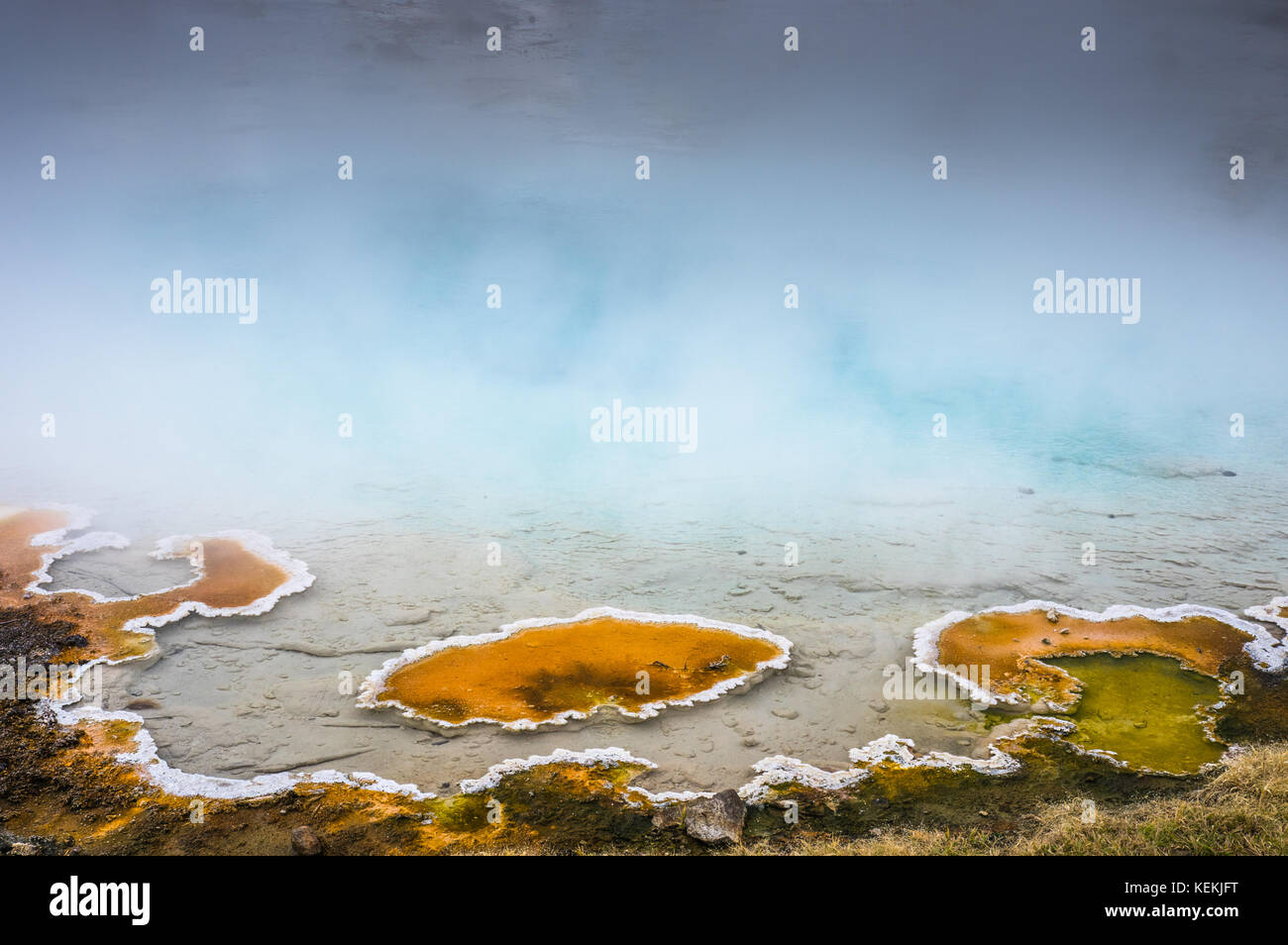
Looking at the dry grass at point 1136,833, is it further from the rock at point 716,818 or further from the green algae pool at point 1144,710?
the green algae pool at point 1144,710

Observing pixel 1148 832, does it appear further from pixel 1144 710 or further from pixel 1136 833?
pixel 1144 710

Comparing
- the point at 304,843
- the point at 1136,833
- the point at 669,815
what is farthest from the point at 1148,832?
the point at 304,843

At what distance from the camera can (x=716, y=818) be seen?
4148 millimetres

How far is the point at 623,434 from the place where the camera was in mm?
15086

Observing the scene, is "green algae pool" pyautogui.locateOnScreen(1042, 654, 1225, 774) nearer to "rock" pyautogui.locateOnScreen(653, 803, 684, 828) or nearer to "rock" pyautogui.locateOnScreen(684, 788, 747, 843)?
"rock" pyautogui.locateOnScreen(684, 788, 747, 843)

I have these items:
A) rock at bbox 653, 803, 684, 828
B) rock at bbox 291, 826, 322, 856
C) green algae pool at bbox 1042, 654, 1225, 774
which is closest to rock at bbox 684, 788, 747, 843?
rock at bbox 653, 803, 684, 828

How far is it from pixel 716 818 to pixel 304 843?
82.7 inches

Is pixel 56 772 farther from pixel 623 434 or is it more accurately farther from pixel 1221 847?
pixel 623 434

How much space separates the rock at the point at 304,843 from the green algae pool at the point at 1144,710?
4.59 m

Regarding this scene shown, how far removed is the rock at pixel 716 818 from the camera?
4.07 m

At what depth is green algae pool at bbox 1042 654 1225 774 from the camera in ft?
16.3

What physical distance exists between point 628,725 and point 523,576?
3.02 meters
